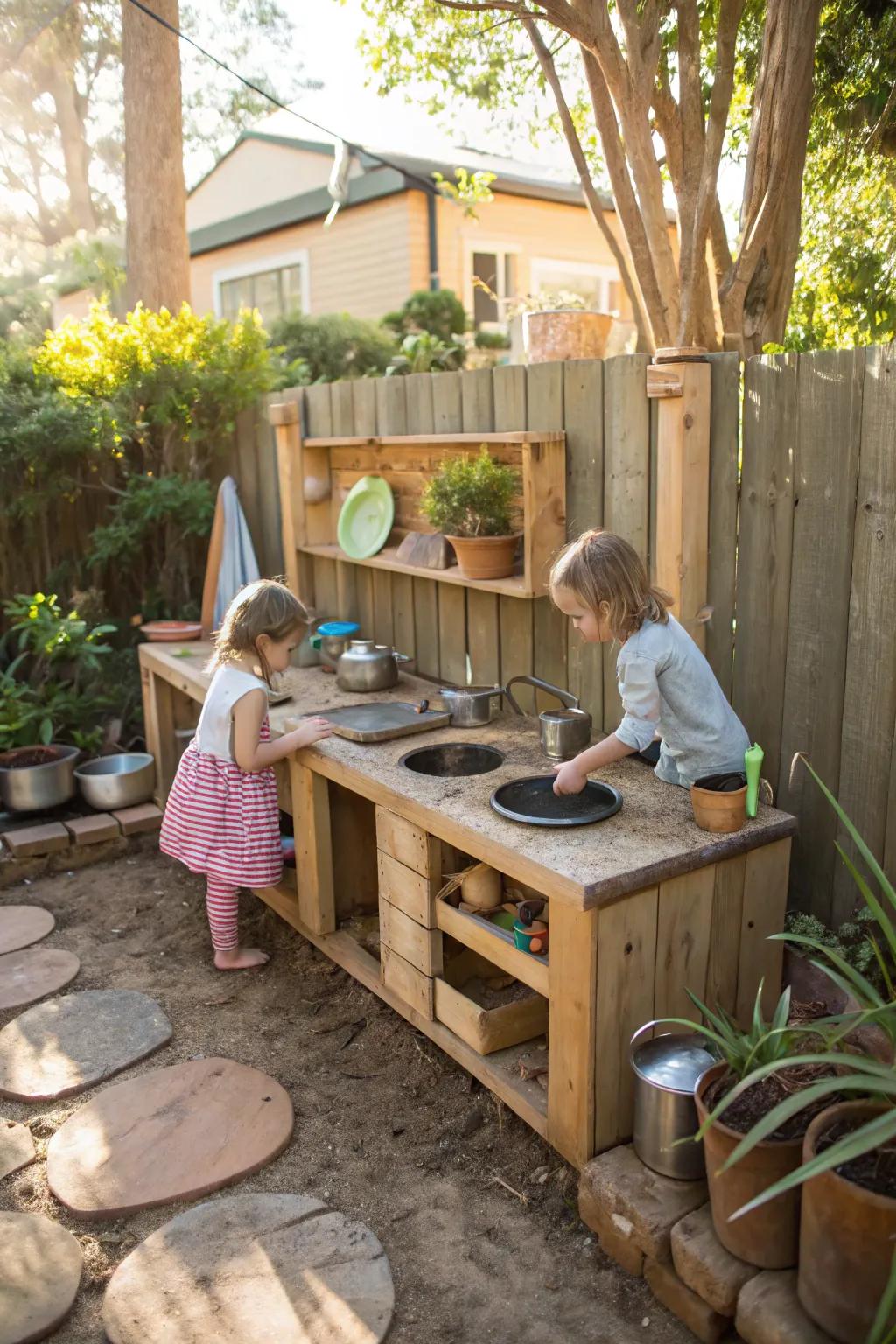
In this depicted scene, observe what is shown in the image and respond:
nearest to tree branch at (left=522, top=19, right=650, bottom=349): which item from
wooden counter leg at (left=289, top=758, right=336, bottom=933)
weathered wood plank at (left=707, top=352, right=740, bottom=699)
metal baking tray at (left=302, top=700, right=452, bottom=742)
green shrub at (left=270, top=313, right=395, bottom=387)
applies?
weathered wood plank at (left=707, top=352, right=740, bottom=699)

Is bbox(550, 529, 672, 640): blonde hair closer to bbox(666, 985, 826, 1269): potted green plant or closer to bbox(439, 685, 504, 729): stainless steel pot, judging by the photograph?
bbox(439, 685, 504, 729): stainless steel pot

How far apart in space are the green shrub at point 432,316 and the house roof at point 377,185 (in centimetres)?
161

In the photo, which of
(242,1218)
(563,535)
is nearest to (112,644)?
(563,535)

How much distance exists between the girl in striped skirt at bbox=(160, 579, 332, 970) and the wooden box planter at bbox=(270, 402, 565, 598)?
720 mm

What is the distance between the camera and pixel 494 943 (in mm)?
2777

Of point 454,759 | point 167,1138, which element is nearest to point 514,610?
point 454,759

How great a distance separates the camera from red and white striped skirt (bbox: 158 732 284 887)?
3.66 metres

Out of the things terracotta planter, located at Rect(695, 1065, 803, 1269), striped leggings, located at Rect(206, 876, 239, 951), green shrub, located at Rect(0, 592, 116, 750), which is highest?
green shrub, located at Rect(0, 592, 116, 750)

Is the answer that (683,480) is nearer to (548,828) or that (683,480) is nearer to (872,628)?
(872,628)

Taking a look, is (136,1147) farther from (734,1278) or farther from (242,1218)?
(734,1278)

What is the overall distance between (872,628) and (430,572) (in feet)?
5.65

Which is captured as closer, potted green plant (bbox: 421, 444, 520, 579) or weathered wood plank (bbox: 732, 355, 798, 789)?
weathered wood plank (bbox: 732, 355, 798, 789)

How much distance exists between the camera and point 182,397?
5.30m

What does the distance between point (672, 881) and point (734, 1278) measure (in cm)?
83
